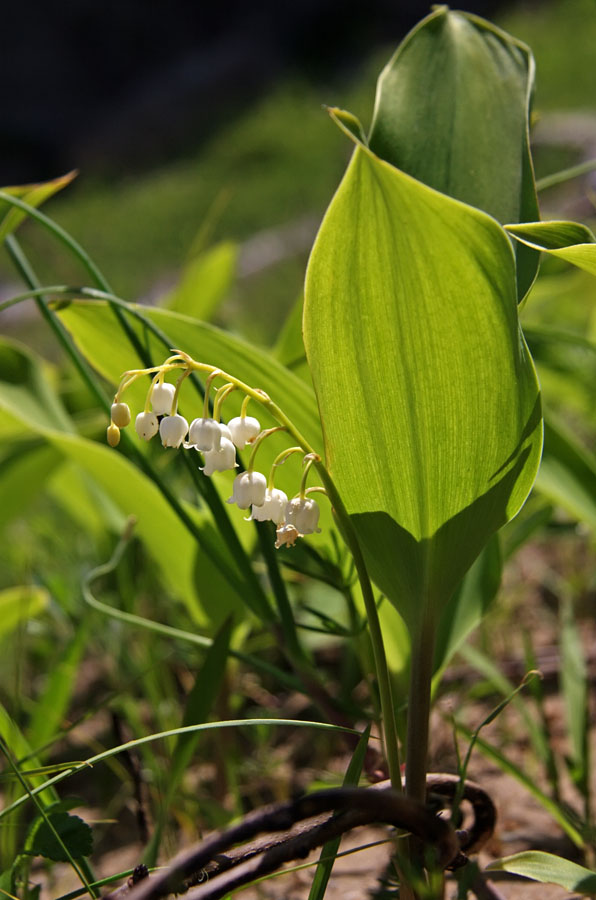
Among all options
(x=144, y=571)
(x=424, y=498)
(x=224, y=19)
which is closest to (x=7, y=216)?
(x=424, y=498)

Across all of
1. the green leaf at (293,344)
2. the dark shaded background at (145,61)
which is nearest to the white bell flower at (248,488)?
the green leaf at (293,344)

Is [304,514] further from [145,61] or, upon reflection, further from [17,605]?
[145,61]

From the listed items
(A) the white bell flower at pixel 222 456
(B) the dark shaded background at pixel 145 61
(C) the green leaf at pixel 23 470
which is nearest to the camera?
(A) the white bell flower at pixel 222 456

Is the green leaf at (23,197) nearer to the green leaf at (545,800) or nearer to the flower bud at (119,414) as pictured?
the flower bud at (119,414)

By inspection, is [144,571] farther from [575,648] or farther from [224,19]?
[224,19]

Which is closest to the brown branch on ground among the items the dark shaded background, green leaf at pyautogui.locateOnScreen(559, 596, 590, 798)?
green leaf at pyautogui.locateOnScreen(559, 596, 590, 798)

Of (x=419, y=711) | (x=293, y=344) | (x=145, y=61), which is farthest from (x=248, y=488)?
(x=145, y=61)
